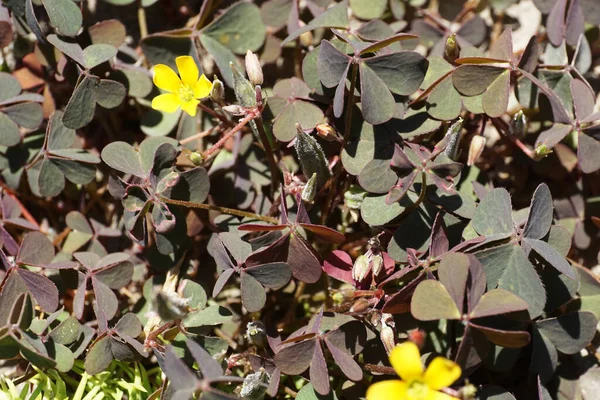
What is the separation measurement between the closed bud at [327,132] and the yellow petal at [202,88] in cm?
44

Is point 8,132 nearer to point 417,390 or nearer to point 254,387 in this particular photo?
point 254,387

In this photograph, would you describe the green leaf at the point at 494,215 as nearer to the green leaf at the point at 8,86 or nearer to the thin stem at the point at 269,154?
the thin stem at the point at 269,154

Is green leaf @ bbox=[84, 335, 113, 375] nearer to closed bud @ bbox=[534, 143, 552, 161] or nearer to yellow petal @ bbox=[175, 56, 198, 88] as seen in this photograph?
yellow petal @ bbox=[175, 56, 198, 88]

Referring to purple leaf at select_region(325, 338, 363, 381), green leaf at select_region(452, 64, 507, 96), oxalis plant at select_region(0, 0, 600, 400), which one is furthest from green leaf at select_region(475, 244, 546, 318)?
green leaf at select_region(452, 64, 507, 96)

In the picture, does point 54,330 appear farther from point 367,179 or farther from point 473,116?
point 473,116

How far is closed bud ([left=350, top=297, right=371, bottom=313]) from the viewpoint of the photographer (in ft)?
6.99

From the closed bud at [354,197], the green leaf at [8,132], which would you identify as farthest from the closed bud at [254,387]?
the green leaf at [8,132]

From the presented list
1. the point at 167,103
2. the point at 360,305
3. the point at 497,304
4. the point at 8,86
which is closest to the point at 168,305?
the point at 360,305

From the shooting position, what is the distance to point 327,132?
2.21 metres

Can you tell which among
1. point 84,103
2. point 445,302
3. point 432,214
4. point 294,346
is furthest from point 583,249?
point 84,103

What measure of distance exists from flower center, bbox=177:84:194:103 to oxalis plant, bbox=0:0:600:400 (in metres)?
0.01

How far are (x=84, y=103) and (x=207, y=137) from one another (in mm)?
565

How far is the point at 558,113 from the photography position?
2.38 metres

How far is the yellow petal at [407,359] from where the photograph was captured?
1.75 m
